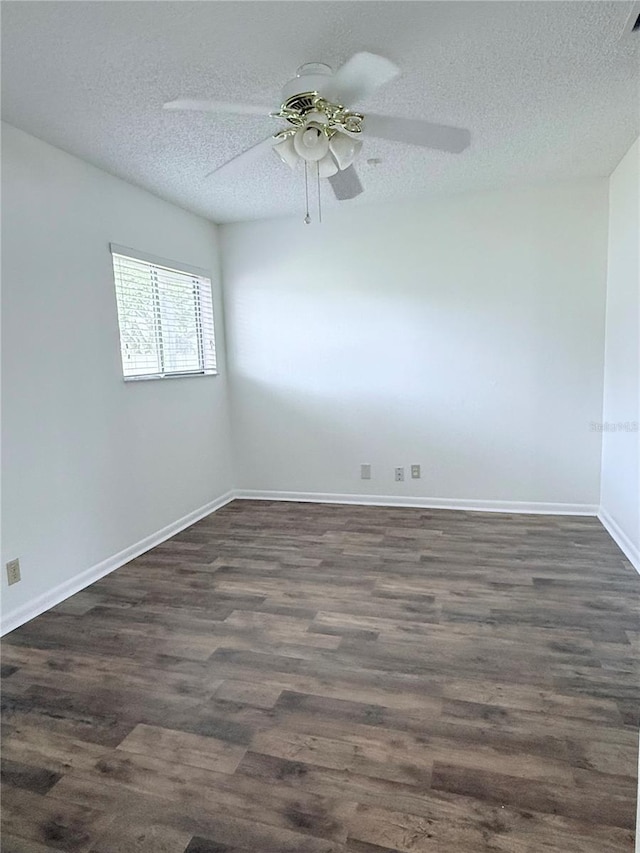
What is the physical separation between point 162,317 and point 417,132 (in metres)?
2.37

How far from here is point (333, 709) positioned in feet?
6.02

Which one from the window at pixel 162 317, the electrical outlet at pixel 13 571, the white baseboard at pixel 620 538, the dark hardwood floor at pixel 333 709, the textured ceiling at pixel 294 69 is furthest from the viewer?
the window at pixel 162 317

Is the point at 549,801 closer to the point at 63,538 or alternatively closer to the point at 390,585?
the point at 390,585

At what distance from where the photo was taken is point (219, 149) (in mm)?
2850

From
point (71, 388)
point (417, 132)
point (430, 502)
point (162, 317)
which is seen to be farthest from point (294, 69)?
point (430, 502)

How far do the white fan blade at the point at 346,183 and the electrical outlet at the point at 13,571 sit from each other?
8.47 ft

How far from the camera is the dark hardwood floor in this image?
138 cm

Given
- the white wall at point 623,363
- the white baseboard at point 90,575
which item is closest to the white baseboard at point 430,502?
the white wall at point 623,363

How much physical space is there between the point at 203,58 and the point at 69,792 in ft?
8.81

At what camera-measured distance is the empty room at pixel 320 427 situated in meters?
1.58

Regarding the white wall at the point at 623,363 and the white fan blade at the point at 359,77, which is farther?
the white wall at the point at 623,363

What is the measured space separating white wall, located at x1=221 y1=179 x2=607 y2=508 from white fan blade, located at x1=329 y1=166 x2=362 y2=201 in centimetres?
137

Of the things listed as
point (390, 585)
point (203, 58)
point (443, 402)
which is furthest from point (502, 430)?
point (203, 58)

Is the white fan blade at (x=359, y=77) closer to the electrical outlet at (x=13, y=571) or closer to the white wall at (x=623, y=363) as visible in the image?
the white wall at (x=623, y=363)
